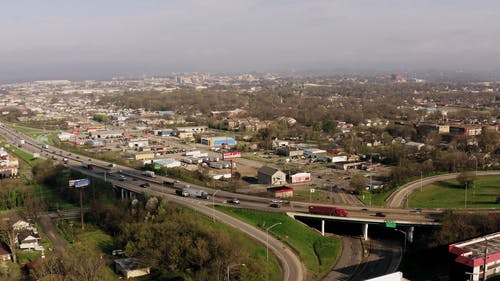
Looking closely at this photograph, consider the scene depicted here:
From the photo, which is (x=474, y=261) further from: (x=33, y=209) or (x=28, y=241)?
(x=33, y=209)

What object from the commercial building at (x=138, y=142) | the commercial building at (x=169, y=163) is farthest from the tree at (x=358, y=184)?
the commercial building at (x=138, y=142)

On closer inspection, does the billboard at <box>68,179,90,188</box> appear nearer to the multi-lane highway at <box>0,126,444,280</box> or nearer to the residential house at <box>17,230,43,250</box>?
the multi-lane highway at <box>0,126,444,280</box>

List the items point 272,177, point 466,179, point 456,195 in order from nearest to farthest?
point 456,195 < point 466,179 < point 272,177

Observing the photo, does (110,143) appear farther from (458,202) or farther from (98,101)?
(98,101)

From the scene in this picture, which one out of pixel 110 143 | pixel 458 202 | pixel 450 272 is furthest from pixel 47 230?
pixel 110 143

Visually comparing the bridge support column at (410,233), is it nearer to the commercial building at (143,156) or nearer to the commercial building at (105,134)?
the commercial building at (143,156)

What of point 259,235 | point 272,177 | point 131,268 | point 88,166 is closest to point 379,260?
point 259,235

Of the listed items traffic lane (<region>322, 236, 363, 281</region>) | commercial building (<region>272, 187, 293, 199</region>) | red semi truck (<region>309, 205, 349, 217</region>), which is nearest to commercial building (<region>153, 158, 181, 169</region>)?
commercial building (<region>272, 187, 293, 199</region>)
